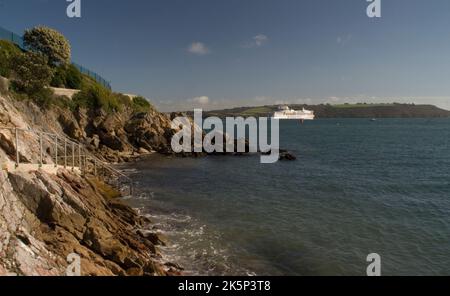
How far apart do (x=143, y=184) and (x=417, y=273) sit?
24.9 m

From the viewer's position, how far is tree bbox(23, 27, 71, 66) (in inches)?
2036

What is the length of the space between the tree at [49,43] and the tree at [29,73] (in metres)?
13.2

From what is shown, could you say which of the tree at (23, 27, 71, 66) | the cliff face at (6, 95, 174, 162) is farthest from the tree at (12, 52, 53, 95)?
the tree at (23, 27, 71, 66)

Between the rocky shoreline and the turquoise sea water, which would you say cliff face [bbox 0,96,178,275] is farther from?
the turquoise sea water

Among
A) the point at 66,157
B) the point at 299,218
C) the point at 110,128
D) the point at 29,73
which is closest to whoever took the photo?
the point at 66,157

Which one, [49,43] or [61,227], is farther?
[49,43]

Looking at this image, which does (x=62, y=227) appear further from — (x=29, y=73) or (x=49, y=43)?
(x=49, y=43)

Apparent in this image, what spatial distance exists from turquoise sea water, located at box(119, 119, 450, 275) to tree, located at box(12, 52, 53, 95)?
1495 cm

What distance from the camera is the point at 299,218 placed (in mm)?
23141

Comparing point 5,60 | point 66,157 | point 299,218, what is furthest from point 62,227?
point 5,60

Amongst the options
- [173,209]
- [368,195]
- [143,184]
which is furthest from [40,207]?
[368,195]

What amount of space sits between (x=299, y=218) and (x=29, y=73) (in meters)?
35.8
